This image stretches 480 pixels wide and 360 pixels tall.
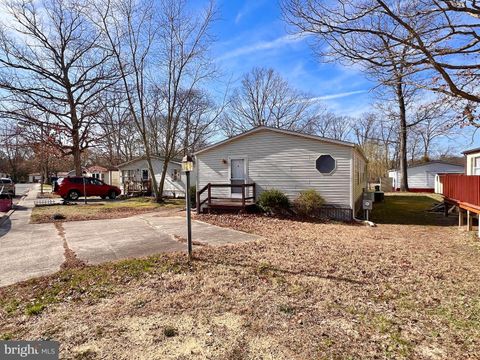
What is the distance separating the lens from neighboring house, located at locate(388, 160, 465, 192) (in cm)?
2753

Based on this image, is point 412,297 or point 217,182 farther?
point 217,182

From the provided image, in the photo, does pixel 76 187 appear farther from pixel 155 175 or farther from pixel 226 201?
pixel 226 201

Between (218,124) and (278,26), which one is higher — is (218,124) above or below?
above

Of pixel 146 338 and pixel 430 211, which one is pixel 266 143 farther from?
pixel 146 338

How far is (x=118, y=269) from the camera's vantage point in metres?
5.11

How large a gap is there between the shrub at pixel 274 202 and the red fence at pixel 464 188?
5.84 m

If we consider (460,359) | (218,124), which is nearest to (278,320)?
(460,359)

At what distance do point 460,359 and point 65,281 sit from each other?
5050 millimetres

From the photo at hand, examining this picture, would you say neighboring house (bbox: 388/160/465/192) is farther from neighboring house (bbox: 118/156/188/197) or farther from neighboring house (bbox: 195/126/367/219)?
neighboring house (bbox: 118/156/188/197)

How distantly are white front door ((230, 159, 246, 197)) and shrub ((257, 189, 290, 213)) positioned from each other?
1575 mm

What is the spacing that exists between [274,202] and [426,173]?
2392 centimetres

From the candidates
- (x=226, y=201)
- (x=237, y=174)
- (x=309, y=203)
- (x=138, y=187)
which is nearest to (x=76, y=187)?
(x=138, y=187)

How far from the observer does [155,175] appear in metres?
23.2

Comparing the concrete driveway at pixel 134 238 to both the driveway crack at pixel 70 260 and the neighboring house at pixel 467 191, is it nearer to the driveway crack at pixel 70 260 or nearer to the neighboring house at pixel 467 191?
Answer: the driveway crack at pixel 70 260
